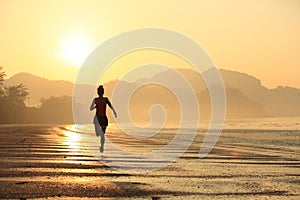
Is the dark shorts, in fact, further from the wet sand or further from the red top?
the wet sand

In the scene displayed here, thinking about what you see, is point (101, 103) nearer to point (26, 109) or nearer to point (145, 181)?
point (145, 181)

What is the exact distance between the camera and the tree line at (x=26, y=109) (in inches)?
3846

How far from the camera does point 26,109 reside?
371 feet

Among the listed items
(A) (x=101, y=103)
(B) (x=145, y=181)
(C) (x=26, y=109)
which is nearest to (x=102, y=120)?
(A) (x=101, y=103)

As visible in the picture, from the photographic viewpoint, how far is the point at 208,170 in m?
15.2

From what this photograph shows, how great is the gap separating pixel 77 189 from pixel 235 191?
306cm

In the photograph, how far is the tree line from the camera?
3846 inches

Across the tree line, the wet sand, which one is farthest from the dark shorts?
the tree line

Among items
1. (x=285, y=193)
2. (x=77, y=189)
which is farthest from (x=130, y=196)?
(x=285, y=193)

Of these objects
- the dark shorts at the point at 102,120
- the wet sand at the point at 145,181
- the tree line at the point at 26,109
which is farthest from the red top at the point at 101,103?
the tree line at the point at 26,109

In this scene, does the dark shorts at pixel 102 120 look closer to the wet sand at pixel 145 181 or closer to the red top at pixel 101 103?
the red top at pixel 101 103

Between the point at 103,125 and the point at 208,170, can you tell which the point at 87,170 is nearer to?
the point at 208,170

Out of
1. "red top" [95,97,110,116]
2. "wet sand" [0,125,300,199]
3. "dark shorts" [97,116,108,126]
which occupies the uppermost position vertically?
"red top" [95,97,110,116]

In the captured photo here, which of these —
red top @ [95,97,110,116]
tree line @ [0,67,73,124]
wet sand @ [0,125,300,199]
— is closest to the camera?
wet sand @ [0,125,300,199]
